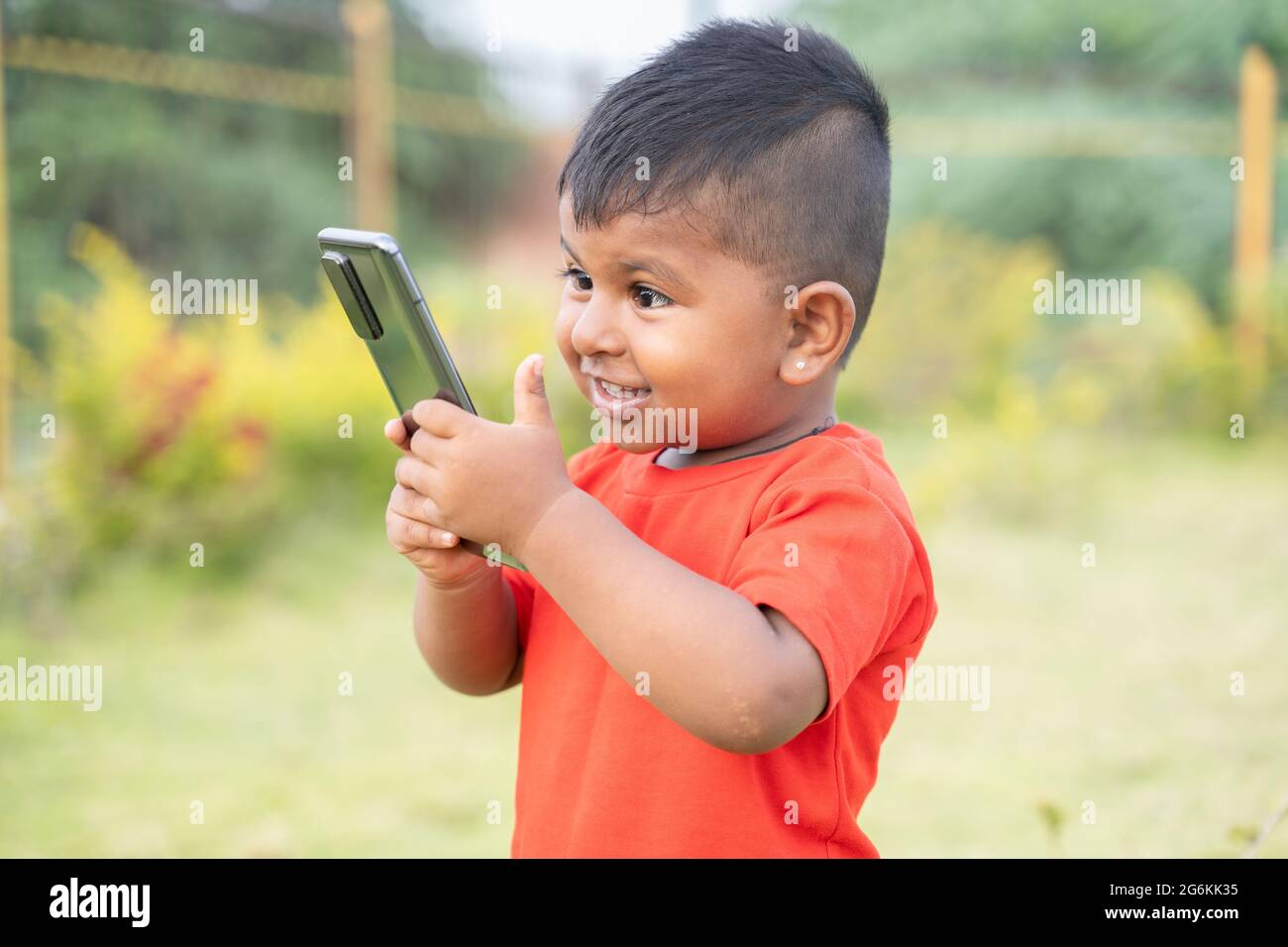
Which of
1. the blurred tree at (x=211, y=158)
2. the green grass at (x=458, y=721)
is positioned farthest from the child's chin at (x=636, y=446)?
the blurred tree at (x=211, y=158)

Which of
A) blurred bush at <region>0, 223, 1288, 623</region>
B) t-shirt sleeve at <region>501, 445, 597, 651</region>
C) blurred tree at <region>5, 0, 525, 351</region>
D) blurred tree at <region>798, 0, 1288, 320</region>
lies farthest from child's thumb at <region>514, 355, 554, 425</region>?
blurred tree at <region>798, 0, 1288, 320</region>

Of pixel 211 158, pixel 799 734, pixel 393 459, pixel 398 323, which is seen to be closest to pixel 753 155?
pixel 398 323

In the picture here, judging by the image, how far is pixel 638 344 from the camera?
1.40m

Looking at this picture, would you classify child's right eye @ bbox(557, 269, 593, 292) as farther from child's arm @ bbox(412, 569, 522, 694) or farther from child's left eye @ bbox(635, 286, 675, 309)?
child's arm @ bbox(412, 569, 522, 694)

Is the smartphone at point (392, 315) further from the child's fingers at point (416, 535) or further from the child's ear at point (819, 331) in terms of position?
the child's ear at point (819, 331)

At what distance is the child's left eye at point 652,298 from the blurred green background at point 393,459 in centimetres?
113

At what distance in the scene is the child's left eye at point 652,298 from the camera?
55.2 inches

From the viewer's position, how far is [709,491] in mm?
1474

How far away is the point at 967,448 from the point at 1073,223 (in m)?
5.67

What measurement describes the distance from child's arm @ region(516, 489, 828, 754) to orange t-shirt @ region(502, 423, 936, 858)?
21 millimetres

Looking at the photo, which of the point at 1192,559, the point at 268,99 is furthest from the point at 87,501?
the point at 1192,559

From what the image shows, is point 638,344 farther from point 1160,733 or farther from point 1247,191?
point 1247,191

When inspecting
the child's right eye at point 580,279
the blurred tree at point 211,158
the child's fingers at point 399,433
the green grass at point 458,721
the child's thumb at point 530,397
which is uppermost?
the blurred tree at point 211,158
